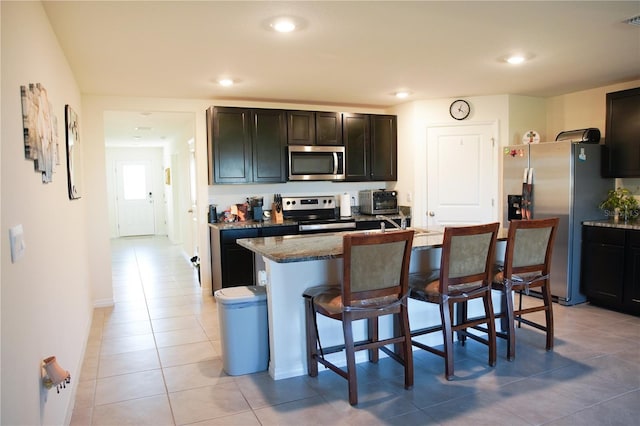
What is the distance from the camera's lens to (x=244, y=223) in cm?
511

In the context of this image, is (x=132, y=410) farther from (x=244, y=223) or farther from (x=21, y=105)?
(x=244, y=223)

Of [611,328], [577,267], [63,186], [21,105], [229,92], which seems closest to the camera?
[21,105]

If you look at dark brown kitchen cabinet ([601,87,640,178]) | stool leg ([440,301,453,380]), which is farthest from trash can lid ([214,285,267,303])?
dark brown kitchen cabinet ([601,87,640,178])

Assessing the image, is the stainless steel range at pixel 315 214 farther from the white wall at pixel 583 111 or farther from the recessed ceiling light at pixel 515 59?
the white wall at pixel 583 111

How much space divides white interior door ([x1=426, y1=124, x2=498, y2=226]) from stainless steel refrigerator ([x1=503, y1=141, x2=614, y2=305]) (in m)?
0.63

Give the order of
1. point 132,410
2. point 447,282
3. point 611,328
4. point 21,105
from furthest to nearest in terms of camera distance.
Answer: point 611,328
point 447,282
point 132,410
point 21,105

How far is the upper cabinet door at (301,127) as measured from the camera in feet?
17.4

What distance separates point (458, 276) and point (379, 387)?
847 mm

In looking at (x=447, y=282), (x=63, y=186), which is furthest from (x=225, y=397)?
(x=63, y=186)

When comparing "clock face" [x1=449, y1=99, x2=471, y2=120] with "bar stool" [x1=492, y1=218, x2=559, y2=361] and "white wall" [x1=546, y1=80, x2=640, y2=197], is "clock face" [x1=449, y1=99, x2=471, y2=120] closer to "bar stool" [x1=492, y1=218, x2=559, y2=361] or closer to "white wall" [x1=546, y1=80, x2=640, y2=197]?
"white wall" [x1=546, y1=80, x2=640, y2=197]

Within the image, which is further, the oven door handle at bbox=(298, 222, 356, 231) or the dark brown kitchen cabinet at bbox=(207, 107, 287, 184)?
the oven door handle at bbox=(298, 222, 356, 231)

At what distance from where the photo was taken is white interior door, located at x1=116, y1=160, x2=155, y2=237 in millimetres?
11039

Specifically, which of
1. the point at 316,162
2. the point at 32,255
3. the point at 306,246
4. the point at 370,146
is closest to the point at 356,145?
the point at 370,146

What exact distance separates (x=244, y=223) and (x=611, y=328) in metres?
3.67
